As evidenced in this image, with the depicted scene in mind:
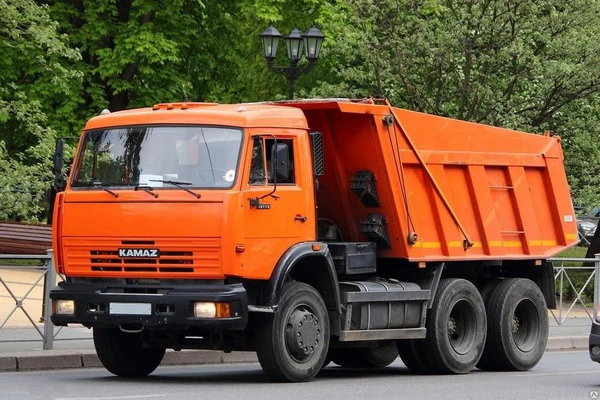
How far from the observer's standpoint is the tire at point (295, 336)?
14844 mm

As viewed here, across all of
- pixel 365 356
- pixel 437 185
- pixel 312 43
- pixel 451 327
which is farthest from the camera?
pixel 312 43

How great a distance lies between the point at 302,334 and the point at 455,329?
3.40m

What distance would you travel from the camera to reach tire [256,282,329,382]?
14.8 meters

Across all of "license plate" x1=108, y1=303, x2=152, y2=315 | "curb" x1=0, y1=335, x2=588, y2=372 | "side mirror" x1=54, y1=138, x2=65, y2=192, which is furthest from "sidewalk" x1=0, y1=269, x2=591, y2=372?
"license plate" x1=108, y1=303, x2=152, y2=315

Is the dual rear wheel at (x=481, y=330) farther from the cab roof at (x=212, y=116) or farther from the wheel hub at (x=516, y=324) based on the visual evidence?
the cab roof at (x=212, y=116)

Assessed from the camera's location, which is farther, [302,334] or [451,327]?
[451,327]

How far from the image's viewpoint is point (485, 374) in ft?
58.9

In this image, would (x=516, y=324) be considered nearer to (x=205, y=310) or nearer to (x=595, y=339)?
(x=595, y=339)

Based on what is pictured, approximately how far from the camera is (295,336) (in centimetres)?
1504

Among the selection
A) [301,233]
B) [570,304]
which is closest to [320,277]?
[301,233]

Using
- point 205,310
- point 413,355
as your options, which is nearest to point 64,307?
point 205,310

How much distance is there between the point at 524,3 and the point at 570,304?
28.6ft

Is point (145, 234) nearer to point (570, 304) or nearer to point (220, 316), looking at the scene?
point (220, 316)

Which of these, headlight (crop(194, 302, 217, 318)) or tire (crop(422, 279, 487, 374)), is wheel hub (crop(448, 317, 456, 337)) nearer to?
tire (crop(422, 279, 487, 374))
